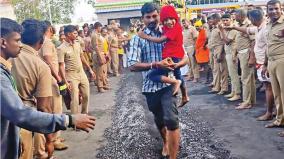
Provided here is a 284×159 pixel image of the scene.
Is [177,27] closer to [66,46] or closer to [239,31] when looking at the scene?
[66,46]

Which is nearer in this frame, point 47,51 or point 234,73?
point 47,51

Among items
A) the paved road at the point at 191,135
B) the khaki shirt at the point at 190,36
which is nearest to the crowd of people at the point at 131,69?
the paved road at the point at 191,135

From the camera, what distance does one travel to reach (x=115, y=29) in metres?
15.0

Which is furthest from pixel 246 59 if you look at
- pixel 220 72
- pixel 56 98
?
pixel 56 98

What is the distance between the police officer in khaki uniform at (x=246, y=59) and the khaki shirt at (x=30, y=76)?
14.4ft

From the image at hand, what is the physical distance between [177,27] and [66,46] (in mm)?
2711

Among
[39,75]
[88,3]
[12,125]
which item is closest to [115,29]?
[39,75]

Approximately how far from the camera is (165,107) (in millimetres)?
4309

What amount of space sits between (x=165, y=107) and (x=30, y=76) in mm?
1600

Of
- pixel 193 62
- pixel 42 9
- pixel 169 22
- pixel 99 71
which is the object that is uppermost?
pixel 42 9

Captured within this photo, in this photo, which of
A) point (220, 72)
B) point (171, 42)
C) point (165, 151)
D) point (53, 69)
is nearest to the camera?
point (171, 42)

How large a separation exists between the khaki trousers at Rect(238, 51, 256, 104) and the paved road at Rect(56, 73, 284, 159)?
9.9 inches

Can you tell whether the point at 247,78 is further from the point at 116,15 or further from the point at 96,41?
the point at 116,15

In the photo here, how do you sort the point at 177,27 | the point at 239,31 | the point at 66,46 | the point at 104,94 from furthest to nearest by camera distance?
the point at 104,94, the point at 239,31, the point at 66,46, the point at 177,27
